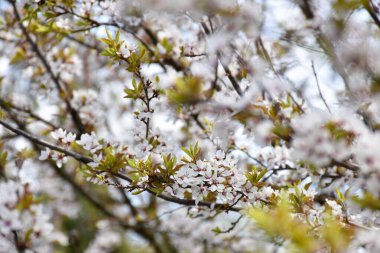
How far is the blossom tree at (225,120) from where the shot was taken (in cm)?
135

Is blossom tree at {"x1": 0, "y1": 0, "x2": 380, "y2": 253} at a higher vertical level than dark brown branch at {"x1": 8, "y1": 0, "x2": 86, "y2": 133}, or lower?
lower

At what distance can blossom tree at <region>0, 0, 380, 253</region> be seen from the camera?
1.35m

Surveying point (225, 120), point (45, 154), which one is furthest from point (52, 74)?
point (225, 120)

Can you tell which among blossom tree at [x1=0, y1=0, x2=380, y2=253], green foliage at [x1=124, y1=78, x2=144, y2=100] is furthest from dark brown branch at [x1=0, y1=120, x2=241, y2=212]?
green foliage at [x1=124, y1=78, x2=144, y2=100]

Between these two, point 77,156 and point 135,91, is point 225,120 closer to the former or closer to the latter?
point 135,91

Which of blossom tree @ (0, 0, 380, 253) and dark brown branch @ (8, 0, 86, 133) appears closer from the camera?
blossom tree @ (0, 0, 380, 253)

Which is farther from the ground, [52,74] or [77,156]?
[52,74]

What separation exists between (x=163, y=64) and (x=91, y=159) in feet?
3.20

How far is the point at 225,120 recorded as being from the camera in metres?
1.82

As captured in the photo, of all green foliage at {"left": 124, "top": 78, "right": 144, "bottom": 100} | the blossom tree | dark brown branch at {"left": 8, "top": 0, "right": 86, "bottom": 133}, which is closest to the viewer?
the blossom tree

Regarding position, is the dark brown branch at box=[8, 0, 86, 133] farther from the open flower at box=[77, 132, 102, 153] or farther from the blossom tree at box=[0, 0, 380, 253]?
the open flower at box=[77, 132, 102, 153]

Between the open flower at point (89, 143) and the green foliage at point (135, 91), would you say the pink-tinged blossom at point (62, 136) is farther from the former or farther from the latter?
the green foliage at point (135, 91)

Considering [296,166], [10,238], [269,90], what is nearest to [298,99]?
[296,166]

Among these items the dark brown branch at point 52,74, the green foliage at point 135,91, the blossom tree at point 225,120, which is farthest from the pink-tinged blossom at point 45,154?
A: the dark brown branch at point 52,74
